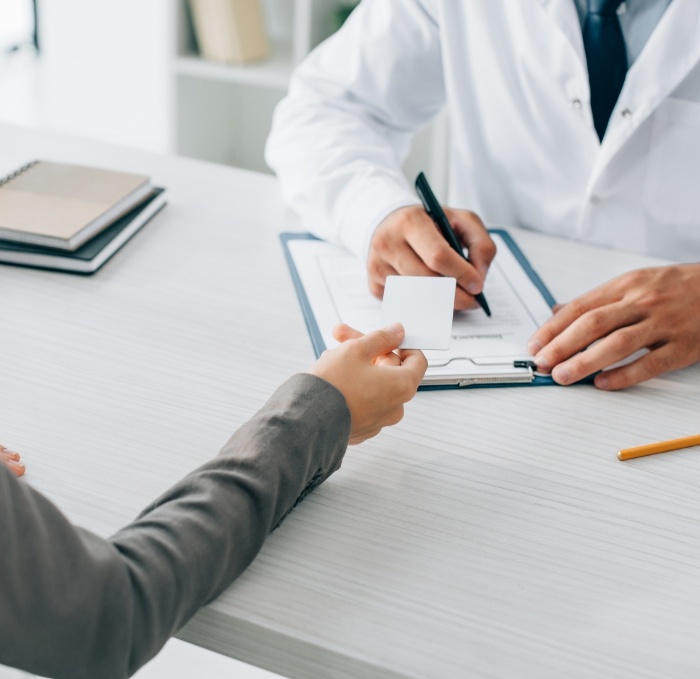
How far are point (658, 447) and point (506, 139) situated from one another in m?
0.70

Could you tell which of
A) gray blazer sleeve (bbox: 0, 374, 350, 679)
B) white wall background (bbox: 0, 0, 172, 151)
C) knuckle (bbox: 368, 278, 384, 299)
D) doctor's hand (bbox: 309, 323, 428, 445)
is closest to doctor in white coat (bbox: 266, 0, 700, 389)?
knuckle (bbox: 368, 278, 384, 299)

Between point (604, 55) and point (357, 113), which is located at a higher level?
point (604, 55)

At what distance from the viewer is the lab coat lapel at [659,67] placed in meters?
1.08

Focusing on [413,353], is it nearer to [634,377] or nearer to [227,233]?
[634,377]

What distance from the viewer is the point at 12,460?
0.67 meters

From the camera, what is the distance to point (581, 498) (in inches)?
27.2

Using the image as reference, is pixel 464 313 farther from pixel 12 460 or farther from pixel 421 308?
pixel 12 460

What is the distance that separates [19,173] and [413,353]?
25.5 inches

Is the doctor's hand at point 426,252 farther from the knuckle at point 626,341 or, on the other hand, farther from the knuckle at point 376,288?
the knuckle at point 626,341

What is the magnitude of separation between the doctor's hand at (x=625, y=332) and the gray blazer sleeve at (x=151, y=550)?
291 millimetres

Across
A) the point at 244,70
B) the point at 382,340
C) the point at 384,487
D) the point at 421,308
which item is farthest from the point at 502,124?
the point at 244,70

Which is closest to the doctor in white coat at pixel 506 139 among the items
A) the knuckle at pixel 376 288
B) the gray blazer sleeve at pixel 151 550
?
the knuckle at pixel 376 288

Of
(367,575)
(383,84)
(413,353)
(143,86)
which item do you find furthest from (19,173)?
(143,86)

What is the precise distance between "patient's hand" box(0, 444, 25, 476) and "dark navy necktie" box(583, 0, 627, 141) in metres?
0.91
